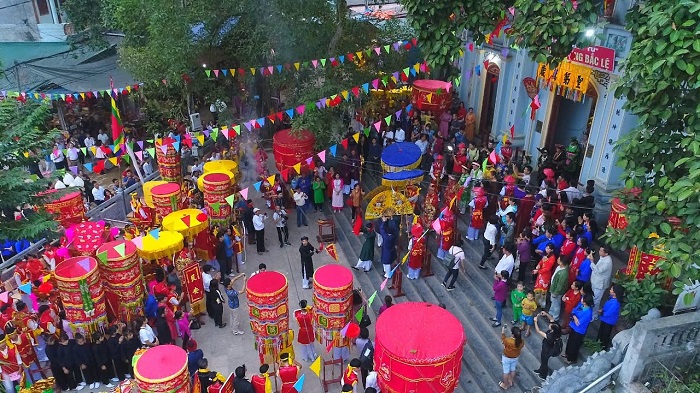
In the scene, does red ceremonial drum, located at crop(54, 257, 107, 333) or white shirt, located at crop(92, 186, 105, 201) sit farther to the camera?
white shirt, located at crop(92, 186, 105, 201)

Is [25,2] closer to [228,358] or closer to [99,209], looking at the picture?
[99,209]

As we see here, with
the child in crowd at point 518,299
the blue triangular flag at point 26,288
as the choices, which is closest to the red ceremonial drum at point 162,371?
the blue triangular flag at point 26,288

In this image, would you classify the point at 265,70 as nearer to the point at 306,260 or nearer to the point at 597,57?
the point at 306,260

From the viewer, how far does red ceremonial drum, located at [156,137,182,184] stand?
15.3 m

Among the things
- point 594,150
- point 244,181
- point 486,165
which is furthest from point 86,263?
point 594,150

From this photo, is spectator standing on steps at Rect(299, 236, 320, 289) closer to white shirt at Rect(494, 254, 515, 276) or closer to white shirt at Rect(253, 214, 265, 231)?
white shirt at Rect(253, 214, 265, 231)

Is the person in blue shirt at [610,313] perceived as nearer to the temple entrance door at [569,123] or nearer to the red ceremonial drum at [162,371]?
the temple entrance door at [569,123]

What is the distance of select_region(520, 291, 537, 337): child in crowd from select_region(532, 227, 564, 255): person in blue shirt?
1.09 metres

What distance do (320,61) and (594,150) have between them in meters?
7.27

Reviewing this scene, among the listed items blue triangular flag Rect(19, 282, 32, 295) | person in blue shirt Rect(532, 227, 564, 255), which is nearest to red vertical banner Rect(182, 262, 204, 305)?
blue triangular flag Rect(19, 282, 32, 295)

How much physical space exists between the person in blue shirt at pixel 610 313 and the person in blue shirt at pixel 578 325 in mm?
245

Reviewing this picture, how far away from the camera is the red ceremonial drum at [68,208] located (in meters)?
12.9

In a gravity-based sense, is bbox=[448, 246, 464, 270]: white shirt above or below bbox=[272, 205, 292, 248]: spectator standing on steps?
above

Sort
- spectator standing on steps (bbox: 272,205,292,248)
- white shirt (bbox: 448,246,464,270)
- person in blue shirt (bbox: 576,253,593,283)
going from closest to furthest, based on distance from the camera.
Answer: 1. person in blue shirt (bbox: 576,253,593,283)
2. white shirt (bbox: 448,246,464,270)
3. spectator standing on steps (bbox: 272,205,292,248)
